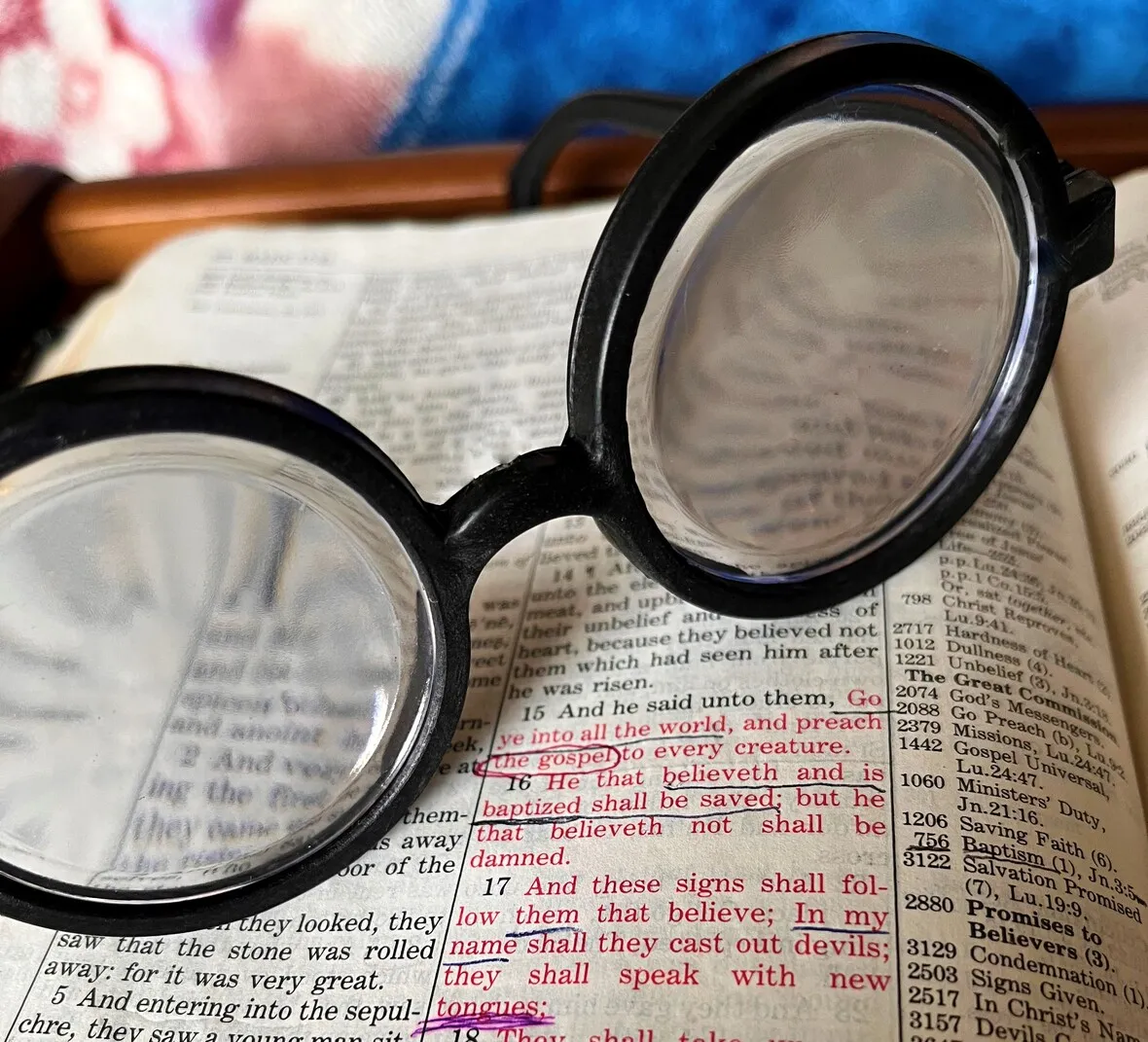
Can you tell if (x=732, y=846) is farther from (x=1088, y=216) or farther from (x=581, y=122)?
(x=581, y=122)

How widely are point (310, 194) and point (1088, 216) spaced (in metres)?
0.47

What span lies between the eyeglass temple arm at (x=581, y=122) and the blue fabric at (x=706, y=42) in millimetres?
67

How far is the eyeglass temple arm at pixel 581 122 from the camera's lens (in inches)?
21.0

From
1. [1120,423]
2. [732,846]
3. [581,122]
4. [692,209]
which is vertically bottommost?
[732,846]

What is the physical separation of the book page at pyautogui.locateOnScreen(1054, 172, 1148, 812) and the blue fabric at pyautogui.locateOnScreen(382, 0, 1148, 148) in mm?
109

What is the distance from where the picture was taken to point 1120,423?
1.55 ft

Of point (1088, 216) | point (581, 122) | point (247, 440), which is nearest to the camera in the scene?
point (247, 440)

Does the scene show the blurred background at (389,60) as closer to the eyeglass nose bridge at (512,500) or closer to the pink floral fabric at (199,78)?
the pink floral fabric at (199,78)

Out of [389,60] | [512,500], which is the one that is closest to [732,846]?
[512,500]

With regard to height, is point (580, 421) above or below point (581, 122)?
below

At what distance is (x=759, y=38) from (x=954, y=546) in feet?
1.20

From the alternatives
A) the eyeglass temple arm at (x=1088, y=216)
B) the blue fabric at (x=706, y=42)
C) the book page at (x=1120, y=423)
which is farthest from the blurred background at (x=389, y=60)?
the eyeglass temple arm at (x=1088, y=216)

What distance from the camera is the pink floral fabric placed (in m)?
0.65

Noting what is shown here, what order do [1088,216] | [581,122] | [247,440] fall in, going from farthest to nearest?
[581,122] < [1088,216] < [247,440]
